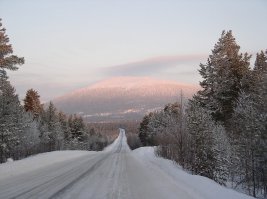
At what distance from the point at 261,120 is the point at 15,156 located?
46.5m

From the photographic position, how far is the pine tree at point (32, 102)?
265 ft

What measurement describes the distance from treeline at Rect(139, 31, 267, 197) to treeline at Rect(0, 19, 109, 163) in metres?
14.4

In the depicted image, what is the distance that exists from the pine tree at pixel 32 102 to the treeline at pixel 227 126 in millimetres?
37499

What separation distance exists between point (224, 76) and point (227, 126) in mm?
5294

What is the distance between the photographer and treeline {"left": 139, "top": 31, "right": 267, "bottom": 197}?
908 inches

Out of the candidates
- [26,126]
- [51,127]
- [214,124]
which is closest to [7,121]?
[26,126]

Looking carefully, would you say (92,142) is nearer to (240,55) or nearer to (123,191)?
(240,55)

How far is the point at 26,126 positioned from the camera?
61.9 meters

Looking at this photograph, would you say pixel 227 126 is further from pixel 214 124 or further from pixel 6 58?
pixel 6 58

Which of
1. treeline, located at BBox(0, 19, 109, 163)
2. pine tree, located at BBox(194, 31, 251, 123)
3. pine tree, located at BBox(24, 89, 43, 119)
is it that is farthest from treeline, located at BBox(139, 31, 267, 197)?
pine tree, located at BBox(24, 89, 43, 119)

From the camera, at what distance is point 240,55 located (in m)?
45.3

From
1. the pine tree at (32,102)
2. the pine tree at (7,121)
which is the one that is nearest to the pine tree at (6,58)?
the pine tree at (7,121)

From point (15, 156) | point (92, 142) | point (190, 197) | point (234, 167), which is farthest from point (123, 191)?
point (92, 142)

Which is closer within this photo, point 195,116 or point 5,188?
point 5,188
